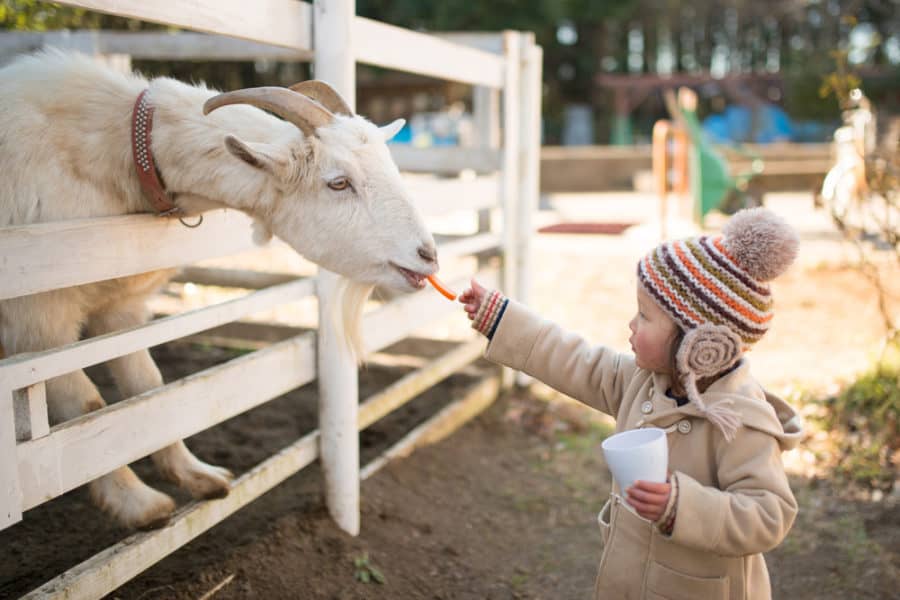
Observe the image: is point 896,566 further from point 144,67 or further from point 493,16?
point 493,16

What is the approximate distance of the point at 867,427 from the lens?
14.5 ft

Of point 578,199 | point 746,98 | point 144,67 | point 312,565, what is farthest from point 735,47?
point 312,565

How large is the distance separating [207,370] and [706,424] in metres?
1.56

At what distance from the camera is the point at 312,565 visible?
10.1 ft

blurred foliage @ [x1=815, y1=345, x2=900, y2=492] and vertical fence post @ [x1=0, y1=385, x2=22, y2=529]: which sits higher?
vertical fence post @ [x1=0, y1=385, x2=22, y2=529]

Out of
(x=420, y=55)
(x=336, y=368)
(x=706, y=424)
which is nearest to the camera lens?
(x=706, y=424)

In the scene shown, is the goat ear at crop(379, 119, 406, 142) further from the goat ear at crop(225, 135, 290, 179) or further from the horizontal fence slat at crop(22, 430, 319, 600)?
the horizontal fence slat at crop(22, 430, 319, 600)

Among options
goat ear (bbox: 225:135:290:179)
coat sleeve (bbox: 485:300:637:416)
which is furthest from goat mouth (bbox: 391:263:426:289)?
goat ear (bbox: 225:135:290:179)

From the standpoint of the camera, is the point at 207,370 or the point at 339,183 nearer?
the point at 339,183

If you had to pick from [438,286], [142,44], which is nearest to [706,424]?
[438,286]

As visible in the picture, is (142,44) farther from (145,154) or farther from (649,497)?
(649,497)

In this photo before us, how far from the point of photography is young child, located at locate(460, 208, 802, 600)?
1905mm

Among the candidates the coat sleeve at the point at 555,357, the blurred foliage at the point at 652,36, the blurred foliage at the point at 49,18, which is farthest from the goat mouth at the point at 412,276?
the blurred foliage at the point at 652,36

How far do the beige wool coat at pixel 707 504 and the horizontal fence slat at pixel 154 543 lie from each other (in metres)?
1.26
